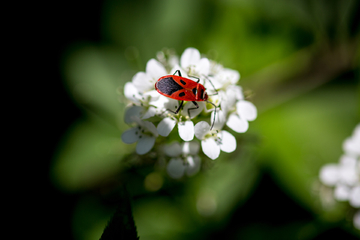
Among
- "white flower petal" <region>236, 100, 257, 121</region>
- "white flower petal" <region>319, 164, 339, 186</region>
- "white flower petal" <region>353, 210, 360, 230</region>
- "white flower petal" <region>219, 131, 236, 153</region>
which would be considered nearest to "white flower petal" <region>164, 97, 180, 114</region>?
"white flower petal" <region>219, 131, 236, 153</region>

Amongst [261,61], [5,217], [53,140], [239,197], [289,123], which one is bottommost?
[239,197]

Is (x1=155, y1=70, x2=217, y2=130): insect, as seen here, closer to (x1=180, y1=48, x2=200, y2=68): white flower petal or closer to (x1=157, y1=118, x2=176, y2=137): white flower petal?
(x1=157, y1=118, x2=176, y2=137): white flower petal

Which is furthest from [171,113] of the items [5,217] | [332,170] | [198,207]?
[5,217]

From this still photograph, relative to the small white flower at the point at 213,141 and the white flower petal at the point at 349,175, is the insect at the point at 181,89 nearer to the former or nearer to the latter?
the small white flower at the point at 213,141

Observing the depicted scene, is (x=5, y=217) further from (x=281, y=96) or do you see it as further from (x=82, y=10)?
(x=281, y=96)

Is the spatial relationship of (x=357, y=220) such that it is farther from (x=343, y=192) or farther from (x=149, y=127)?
(x=149, y=127)

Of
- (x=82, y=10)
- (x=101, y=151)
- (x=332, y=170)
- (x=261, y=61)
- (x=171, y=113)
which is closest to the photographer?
(x=171, y=113)
